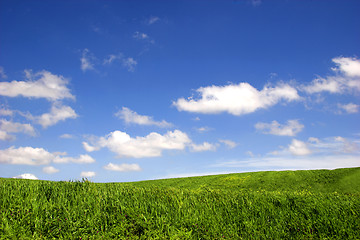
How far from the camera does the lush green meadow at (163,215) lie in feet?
24.3

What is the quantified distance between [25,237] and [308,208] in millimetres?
8950

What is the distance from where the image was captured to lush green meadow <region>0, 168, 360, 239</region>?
7.39 meters

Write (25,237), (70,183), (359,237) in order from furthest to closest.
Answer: (70,183) < (359,237) < (25,237)

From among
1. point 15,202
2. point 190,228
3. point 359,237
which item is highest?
point 15,202

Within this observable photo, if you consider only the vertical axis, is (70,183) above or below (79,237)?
above

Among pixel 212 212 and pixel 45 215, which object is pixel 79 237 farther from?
pixel 212 212

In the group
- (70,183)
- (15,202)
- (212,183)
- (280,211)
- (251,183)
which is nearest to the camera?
(15,202)

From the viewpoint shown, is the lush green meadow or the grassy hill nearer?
the lush green meadow

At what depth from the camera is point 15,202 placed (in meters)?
8.39

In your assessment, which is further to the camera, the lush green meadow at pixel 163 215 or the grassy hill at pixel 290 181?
the grassy hill at pixel 290 181

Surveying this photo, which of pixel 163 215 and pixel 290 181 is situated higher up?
pixel 163 215

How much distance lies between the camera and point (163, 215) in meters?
8.20

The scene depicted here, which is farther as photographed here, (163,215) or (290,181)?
(290,181)

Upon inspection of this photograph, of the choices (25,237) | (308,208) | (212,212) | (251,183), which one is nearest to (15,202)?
(25,237)
